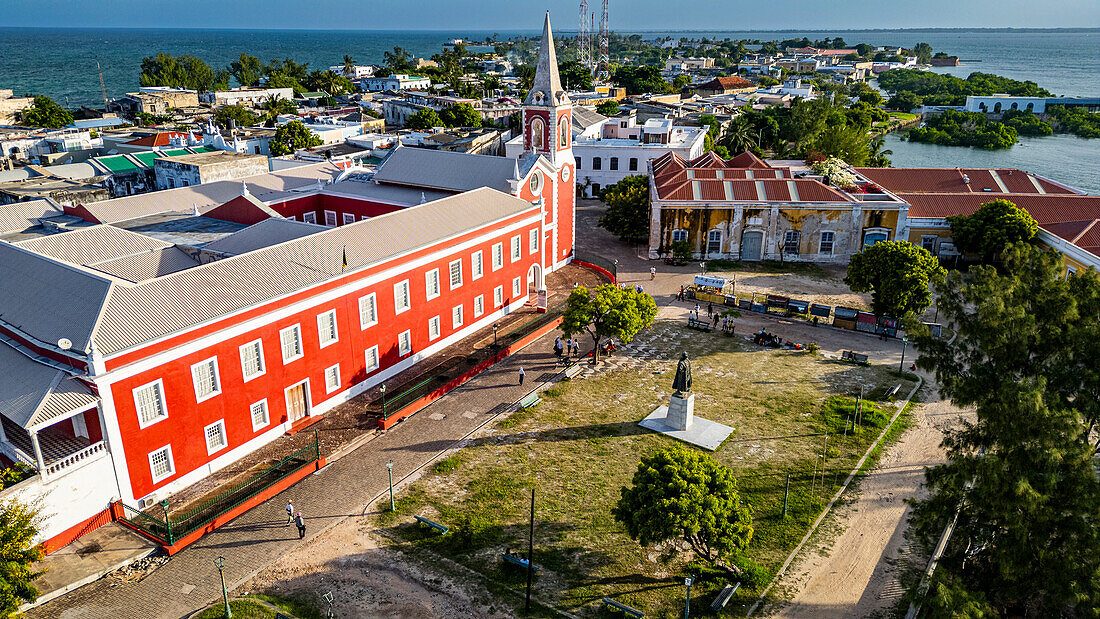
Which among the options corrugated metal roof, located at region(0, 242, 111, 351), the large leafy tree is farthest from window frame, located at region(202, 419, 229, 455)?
the large leafy tree

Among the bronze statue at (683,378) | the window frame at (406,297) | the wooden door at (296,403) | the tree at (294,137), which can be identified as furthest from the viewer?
the tree at (294,137)

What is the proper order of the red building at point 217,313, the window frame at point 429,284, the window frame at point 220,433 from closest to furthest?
the red building at point 217,313
the window frame at point 220,433
the window frame at point 429,284

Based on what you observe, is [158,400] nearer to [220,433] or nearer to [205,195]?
[220,433]

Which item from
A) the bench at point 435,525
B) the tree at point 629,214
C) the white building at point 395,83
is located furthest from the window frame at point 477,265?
the white building at point 395,83

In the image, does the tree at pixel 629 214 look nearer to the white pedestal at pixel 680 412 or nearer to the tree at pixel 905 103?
the white pedestal at pixel 680 412

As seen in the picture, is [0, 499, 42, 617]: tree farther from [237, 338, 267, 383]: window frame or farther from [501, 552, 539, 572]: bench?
[501, 552, 539, 572]: bench

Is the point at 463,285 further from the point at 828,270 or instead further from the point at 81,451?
the point at 828,270

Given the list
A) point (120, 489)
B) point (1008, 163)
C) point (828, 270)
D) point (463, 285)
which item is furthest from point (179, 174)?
point (1008, 163)
